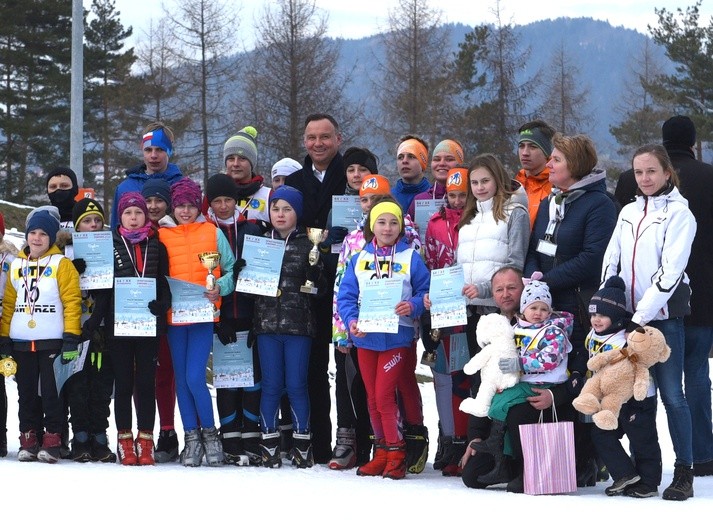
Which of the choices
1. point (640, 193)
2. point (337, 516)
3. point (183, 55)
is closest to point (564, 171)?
point (640, 193)

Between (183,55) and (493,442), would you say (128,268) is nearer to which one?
(493,442)

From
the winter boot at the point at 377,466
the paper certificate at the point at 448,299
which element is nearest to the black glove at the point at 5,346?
the winter boot at the point at 377,466

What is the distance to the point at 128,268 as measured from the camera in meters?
7.45

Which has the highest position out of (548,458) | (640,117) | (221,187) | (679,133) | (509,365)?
(640,117)

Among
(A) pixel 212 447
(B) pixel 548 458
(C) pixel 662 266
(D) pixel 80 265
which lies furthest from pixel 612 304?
(D) pixel 80 265

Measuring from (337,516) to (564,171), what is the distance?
2891mm

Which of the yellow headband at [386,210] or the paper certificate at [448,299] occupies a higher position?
the yellow headband at [386,210]

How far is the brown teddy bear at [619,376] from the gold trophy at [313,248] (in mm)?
2205

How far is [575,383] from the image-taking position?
6562 mm

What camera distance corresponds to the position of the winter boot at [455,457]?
7359 millimetres

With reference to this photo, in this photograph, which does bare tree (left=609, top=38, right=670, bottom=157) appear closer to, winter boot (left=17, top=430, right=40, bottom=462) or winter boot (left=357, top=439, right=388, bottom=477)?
winter boot (left=357, top=439, right=388, bottom=477)

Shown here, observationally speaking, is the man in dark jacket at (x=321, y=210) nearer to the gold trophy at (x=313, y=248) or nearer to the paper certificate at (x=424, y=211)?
the gold trophy at (x=313, y=248)

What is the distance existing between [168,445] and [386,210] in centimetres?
261

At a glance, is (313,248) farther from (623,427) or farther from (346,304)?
(623,427)
